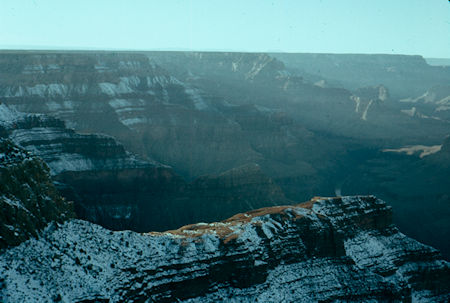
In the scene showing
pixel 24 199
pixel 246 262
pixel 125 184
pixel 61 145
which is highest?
pixel 24 199

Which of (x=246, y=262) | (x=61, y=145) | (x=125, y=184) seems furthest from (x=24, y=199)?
(x=125, y=184)

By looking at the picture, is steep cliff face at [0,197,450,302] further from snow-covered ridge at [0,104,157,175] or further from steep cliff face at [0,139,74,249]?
snow-covered ridge at [0,104,157,175]

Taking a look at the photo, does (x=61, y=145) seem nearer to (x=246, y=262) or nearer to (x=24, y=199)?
(x=24, y=199)

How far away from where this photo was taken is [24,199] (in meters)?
40.1

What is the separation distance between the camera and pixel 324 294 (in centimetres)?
4578

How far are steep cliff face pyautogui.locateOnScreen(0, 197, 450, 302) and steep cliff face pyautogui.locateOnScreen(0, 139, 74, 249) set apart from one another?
1.32 meters

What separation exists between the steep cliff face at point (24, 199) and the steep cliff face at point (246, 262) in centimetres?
132

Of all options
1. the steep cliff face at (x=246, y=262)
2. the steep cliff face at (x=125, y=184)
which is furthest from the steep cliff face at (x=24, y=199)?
the steep cliff face at (x=125, y=184)

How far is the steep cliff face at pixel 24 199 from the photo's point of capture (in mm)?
36688

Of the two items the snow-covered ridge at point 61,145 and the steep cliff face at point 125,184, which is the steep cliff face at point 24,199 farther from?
the snow-covered ridge at point 61,145

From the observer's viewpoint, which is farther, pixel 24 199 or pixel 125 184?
pixel 125 184

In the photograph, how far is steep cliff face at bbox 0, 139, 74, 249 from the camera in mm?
36688

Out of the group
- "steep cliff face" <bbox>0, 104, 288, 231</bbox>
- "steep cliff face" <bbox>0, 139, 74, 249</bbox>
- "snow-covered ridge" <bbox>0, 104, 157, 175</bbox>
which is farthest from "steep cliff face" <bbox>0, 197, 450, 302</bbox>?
"snow-covered ridge" <bbox>0, 104, 157, 175</bbox>

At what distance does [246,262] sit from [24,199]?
2237cm
